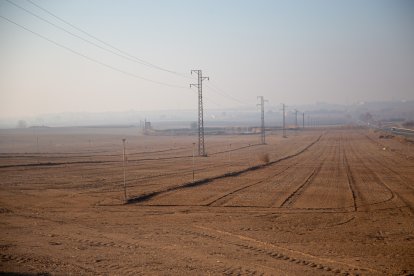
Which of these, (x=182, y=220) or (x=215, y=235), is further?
(x=182, y=220)

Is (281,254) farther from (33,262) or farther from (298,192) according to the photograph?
(298,192)

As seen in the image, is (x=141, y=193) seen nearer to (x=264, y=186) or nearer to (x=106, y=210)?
(x=106, y=210)

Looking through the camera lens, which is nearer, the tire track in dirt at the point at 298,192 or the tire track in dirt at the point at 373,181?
the tire track in dirt at the point at 373,181

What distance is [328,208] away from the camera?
19.5 metres

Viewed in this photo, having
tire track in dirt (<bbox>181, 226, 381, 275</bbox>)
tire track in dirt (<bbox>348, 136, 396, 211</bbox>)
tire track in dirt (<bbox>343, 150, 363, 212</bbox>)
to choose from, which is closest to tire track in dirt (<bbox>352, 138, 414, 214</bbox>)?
tire track in dirt (<bbox>348, 136, 396, 211</bbox>)

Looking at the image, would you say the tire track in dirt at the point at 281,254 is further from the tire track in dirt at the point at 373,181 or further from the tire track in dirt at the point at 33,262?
the tire track in dirt at the point at 373,181

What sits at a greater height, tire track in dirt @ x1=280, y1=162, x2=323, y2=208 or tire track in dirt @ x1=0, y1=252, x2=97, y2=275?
tire track in dirt @ x1=0, y1=252, x2=97, y2=275

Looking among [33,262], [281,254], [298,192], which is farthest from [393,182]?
[33,262]

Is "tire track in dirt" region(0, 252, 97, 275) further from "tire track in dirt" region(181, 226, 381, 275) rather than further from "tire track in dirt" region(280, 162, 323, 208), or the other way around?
"tire track in dirt" region(280, 162, 323, 208)

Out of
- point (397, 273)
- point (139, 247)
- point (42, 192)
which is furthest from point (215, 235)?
point (42, 192)

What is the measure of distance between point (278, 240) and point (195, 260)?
3475 millimetres

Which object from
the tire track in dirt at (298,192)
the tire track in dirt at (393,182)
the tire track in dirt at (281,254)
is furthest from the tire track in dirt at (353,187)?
the tire track in dirt at (281,254)

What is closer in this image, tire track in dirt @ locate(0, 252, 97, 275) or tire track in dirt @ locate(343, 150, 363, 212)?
tire track in dirt @ locate(0, 252, 97, 275)

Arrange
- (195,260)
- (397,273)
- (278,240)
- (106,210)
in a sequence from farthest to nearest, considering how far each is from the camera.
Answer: (106,210) → (278,240) → (195,260) → (397,273)
